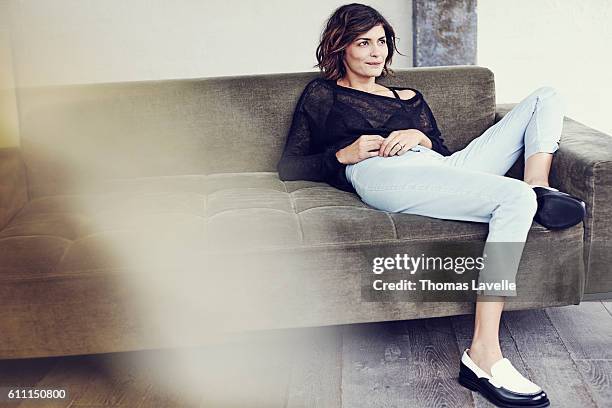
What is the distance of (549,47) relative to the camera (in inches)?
155

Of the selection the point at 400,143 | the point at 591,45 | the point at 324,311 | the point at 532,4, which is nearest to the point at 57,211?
the point at 324,311

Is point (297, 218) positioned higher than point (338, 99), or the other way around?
point (338, 99)

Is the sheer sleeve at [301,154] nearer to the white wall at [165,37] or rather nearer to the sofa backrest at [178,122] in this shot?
the sofa backrest at [178,122]

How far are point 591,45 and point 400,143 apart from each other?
180cm

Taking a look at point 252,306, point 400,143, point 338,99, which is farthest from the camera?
point 338,99

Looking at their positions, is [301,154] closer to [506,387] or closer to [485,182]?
[485,182]

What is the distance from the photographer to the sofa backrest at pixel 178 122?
3.00 m

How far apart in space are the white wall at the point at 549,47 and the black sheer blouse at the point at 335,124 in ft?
3.73

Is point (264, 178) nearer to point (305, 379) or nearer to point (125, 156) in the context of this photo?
point (125, 156)

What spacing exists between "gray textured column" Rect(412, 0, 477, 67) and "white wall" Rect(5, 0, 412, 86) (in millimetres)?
129

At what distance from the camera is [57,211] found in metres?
2.68
